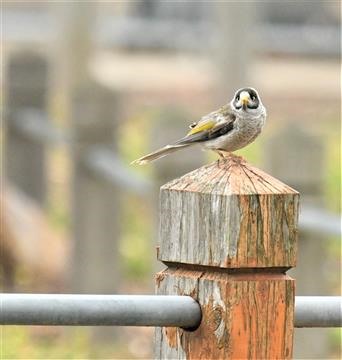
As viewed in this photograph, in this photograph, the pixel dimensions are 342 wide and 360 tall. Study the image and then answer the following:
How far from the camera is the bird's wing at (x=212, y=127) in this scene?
419 cm

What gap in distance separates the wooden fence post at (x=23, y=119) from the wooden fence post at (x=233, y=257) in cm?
707

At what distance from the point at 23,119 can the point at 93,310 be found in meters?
7.22

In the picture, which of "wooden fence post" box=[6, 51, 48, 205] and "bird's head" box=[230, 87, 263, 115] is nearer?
"bird's head" box=[230, 87, 263, 115]

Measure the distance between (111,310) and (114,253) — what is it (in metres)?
4.95

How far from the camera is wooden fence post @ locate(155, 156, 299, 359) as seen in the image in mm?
2729

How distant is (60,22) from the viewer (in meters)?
11.8

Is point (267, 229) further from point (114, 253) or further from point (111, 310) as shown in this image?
point (114, 253)

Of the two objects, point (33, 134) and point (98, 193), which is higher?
point (33, 134)

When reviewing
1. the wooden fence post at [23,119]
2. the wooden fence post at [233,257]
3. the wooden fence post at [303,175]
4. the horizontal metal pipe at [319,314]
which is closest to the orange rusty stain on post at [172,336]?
the wooden fence post at [233,257]

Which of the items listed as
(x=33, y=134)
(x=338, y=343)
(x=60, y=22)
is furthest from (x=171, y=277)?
(x=60, y=22)

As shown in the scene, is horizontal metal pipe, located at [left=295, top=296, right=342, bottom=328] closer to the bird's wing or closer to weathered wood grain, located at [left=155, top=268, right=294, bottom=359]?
weathered wood grain, located at [left=155, top=268, right=294, bottom=359]

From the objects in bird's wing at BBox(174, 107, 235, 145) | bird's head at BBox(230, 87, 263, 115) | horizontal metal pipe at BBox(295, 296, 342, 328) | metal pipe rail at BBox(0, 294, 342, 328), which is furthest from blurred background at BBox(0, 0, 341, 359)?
metal pipe rail at BBox(0, 294, 342, 328)

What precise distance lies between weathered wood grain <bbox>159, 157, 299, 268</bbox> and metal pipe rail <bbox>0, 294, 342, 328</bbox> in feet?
0.36

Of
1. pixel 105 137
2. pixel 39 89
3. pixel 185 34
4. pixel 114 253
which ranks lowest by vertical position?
pixel 114 253
